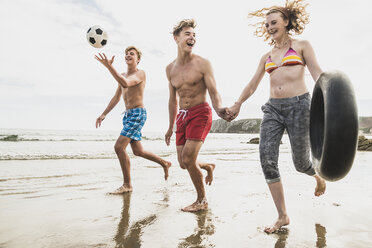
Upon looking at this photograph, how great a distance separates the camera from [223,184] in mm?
5332

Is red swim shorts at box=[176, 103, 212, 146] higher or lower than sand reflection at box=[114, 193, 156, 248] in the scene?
higher

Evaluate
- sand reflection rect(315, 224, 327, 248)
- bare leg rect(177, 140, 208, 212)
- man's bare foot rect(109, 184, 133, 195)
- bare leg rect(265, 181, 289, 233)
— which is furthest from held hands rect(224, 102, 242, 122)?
man's bare foot rect(109, 184, 133, 195)

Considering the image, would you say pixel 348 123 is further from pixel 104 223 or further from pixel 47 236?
pixel 47 236

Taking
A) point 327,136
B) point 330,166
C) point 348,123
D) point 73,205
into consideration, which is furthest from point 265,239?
point 73,205

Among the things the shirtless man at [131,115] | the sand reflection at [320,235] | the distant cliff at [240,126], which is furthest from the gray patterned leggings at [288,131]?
the distant cliff at [240,126]

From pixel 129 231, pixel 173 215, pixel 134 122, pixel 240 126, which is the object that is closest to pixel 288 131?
pixel 173 215

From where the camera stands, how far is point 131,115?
508 cm

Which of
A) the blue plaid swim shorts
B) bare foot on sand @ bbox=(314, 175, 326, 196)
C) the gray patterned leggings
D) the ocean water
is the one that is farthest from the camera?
the ocean water

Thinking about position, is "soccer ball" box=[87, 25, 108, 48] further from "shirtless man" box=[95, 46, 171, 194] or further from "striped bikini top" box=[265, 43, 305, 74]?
"striped bikini top" box=[265, 43, 305, 74]

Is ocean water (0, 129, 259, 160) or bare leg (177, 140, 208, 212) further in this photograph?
ocean water (0, 129, 259, 160)

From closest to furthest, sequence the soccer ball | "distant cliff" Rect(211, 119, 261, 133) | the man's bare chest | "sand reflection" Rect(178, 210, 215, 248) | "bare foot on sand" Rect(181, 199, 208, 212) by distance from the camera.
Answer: "sand reflection" Rect(178, 210, 215, 248) → "bare foot on sand" Rect(181, 199, 208, 212) → the man's bare chest → the soccer ball → "distant cliff" Rect(211, 119, 261, 133)

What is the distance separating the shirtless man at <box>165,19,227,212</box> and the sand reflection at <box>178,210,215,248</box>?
0.87 feet

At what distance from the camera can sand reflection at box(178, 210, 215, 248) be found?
246cm

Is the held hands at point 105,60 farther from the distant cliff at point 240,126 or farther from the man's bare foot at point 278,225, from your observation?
the distant cliff at point 240,126
